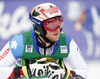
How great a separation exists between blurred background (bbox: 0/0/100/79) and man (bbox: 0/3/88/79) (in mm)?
3366

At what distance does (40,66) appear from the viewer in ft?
11.3

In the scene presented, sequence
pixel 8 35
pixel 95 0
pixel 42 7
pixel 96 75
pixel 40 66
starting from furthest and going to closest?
pixel 95 0, pixel 8 35, pixel 96 75, pixel 42 7, pixel 40 66

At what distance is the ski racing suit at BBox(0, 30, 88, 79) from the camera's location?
371 centimetres

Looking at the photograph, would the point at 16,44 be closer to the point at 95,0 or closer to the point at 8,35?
the point at 8,35

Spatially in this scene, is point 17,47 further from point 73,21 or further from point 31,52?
point 73,21

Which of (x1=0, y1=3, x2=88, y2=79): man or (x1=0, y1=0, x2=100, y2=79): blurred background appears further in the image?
(x1=0, y1=0, x2=100, y2=79): blurred background

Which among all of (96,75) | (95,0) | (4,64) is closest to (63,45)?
(4,64)

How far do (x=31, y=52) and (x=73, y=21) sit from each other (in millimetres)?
4204

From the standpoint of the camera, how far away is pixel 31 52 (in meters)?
3.81

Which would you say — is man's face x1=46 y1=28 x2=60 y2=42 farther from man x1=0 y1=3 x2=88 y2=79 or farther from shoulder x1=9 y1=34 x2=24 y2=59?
shoulder x1=9 y1=34 x2=24 y2=59

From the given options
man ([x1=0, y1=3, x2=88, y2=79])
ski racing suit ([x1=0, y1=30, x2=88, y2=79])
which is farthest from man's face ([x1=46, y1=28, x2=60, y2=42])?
ski racing suit ([x1=0, y1=30, x2=88, y2=79])

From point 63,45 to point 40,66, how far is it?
0.66m

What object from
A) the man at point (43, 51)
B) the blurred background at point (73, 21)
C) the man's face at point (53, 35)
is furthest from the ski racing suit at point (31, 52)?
the blurred background at point (73, 21)

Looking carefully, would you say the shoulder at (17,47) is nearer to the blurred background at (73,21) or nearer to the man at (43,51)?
the man at (43,51)
